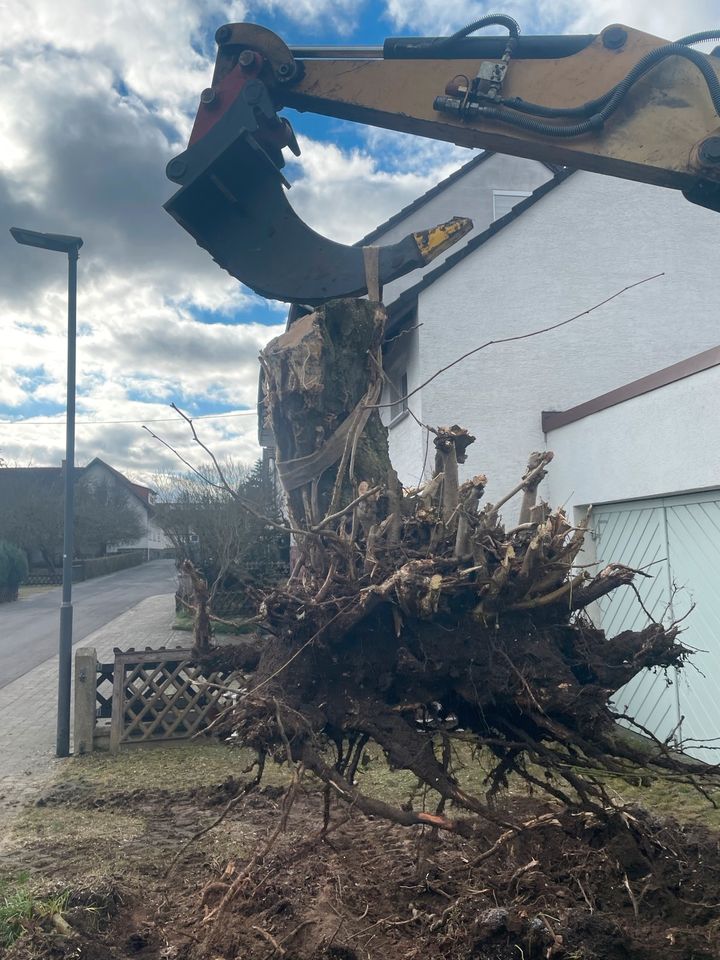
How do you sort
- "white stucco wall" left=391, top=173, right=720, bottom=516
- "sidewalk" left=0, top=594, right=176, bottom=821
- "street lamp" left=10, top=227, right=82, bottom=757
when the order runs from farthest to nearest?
"white stucco wall" left=391, top=173, right=720, bottom=516 < "street lamp" left=10, top=227, right=82, bottom=757 < "sidewalk" left=0, top=594, right=176, bottom=821

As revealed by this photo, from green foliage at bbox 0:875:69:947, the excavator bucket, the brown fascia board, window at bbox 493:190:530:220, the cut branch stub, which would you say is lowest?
green foliage at bbox 0:875:69:947

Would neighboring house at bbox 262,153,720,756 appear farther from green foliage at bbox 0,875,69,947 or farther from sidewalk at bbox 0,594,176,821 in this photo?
green foliage at bbox 0,875,69,947

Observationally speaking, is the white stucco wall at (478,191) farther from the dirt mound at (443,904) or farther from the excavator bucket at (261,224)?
the dirt mound at (443,904)

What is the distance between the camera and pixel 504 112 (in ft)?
12.3

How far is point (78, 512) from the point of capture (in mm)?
43469

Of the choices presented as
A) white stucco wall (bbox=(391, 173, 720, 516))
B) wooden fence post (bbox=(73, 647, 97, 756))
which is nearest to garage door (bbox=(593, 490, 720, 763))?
white stucco wall (bbox=(391, 173, 720, 516))

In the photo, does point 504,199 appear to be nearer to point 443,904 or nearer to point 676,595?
point 676,595

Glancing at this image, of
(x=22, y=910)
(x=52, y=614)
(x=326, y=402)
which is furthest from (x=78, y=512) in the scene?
(x=326, y=402)

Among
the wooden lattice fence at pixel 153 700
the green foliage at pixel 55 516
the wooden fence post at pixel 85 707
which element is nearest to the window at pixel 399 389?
the wooden lattice fence at pixel 153 700

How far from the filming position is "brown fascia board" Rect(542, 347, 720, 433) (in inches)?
250

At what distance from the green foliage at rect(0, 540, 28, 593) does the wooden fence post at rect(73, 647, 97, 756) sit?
21556 mm

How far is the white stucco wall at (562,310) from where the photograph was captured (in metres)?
8.95

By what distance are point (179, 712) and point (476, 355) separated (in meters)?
5.01

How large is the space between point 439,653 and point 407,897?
1333 millimetres
